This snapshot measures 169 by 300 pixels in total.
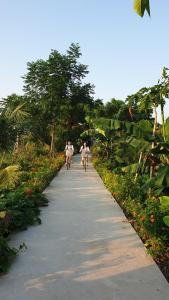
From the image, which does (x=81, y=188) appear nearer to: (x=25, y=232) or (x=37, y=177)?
(x=37, y=177)

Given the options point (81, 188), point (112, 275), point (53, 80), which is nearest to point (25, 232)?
point (112, 275)

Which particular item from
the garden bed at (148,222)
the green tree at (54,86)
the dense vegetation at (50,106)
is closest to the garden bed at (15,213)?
the garden bed at (148,222)

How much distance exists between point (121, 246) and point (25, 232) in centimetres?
205

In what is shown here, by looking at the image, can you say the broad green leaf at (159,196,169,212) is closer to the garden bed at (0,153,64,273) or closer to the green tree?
the garden bed at (0,153,64,273)

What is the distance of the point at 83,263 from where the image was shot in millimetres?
6551

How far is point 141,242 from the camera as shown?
7.84 metres

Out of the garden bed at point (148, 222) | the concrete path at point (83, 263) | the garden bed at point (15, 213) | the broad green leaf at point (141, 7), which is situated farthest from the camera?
the garden bed at point (148, 222)

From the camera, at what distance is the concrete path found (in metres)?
5.40

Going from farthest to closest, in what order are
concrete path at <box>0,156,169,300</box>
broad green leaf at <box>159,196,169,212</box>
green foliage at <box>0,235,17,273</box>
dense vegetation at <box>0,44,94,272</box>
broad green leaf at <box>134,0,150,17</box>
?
dense vegetation at <box>0,44,94,272</box>
broad green leaf at <box>159,196,169,212</box>
green foliage at <box>0,235,17,273</box>
concrete path at <box>0,156,169,300</box>
broad green leaf at <box>134,0,150,17</box>

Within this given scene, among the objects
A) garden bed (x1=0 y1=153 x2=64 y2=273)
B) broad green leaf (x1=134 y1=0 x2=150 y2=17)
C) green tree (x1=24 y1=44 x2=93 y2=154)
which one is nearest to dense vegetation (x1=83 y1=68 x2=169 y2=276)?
garden bed (x1=0 y1=153 x2=64 y2=273)

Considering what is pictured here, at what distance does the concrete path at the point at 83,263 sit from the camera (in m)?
5.40

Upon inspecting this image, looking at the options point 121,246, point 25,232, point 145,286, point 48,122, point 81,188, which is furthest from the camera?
point 48,122

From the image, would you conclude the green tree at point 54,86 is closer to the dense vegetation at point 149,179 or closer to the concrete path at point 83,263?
the dense vegetation at point 149,179

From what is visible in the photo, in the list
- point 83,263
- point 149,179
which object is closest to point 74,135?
point 149,179
